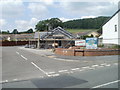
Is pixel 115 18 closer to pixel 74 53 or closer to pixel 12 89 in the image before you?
pixel 74 53

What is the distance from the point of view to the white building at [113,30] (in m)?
30.7

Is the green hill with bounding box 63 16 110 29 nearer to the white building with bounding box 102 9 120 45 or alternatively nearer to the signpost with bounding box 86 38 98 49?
the white building with bounding box 102 9 120 45

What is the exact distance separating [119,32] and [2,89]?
26312 millimetres

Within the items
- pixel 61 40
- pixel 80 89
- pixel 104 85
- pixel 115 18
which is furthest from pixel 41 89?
pixel 61 40

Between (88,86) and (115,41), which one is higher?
(115,41)

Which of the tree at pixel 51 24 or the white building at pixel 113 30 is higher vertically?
the tree at pixel 51 24

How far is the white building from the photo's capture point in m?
30.7

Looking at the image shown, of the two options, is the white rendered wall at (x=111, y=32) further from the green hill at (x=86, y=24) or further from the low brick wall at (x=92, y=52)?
the green hill at (x=86, y=24)

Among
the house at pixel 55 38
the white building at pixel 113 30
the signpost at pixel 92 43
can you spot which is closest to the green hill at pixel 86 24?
the house at pixel 55 38

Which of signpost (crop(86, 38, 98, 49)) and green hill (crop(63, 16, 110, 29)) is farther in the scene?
green hill (crop(63, 16, 110, 29))

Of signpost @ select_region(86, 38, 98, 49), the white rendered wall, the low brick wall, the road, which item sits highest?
the white rendered wall

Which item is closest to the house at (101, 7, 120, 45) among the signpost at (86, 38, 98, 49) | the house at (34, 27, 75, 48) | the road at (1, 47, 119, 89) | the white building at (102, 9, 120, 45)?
the white building at (102, 9, 120, 45)

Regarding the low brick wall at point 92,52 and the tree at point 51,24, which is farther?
the tree at point 51,24

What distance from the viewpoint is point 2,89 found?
754 cm
